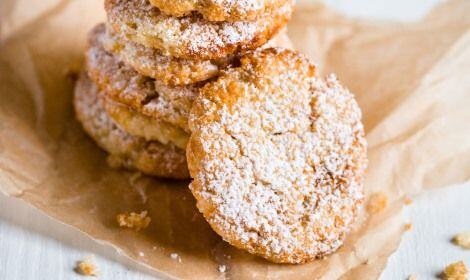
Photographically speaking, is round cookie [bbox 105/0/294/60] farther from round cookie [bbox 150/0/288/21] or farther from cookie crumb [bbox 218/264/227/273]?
cookie crumb [bbox 218/264/227/273]

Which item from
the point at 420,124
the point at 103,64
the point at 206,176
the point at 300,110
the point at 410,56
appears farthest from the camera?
the point at 410,56

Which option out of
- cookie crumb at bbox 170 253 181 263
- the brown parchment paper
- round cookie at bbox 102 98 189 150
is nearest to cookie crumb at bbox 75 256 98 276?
the brown parchment paper

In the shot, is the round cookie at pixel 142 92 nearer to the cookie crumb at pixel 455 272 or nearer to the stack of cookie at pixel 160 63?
the stack of cookie at pixel 160 63

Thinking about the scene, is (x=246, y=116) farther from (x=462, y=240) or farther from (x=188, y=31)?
(x=462, y=240)

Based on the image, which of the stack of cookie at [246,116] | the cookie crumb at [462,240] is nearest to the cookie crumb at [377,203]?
the stack of cookie at [246,116]

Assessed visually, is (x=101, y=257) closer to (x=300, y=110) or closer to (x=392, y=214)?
(x=300, y=110)

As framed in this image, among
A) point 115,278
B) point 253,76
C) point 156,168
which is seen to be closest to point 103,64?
point 156,168
